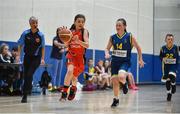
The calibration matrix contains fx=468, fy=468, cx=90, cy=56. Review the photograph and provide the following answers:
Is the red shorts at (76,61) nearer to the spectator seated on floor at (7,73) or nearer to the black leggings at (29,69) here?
the black leggings at (29,69)

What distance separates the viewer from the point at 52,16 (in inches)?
714

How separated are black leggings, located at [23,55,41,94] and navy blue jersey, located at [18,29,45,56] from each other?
13 centimetres

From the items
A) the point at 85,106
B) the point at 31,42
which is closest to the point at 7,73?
the point at 31,42

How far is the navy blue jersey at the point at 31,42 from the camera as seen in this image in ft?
36.8

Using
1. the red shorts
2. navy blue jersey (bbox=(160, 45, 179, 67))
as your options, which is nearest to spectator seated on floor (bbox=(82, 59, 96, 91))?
navy blue jersey (bbox=(160, 45, 179, 67))

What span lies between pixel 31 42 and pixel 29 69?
2.33 feet

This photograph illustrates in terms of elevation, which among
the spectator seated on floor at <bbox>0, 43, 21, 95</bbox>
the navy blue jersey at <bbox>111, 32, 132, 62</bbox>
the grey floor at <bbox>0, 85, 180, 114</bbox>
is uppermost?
the navy blue jersey at <bbox>111, 32, 132, 62</bbox>

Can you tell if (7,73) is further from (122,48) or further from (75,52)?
(122,48)

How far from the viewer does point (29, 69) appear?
436 inches

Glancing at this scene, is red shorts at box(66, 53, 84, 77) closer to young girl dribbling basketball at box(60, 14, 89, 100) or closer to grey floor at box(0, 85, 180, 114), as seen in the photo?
young girl dribbling basketball at box(60, 14, 89, 100)

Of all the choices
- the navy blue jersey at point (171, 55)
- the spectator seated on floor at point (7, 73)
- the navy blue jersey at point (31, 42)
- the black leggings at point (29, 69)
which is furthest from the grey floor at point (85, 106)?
the spectator seated on floor at point (7, 73)

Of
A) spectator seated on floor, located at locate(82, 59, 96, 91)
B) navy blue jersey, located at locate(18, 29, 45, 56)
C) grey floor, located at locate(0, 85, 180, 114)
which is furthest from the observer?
spectator seated on floor, located at locate(82, 59, 96, 91)

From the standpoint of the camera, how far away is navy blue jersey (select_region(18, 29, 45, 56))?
11219 mm

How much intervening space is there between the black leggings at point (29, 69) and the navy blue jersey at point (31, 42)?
0.42 ft
